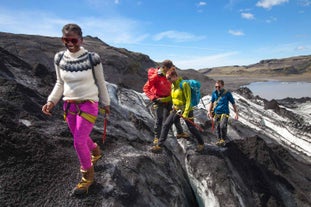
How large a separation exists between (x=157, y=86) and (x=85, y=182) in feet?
10.9

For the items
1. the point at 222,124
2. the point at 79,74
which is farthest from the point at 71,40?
the point at 222,124

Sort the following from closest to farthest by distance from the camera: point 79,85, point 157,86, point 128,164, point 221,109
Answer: point 79,85 → point 128,164 → point 157,86 → point 221,109

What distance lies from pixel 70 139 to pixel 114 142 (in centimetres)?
97

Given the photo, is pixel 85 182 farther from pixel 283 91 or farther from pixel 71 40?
pixel 283 91

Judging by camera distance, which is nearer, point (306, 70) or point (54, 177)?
point (54, 177)

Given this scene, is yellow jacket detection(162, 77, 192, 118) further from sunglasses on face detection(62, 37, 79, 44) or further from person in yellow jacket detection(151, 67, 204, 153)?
sunglasses on face detection(62, 37, 79, 44)

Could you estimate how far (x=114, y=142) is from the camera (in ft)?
20.5

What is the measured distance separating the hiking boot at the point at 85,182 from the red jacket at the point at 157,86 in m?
3.17

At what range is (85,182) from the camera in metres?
4.23

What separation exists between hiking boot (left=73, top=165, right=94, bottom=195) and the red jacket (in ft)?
10.4

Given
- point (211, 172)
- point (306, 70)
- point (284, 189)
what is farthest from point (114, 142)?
point (306, 70)

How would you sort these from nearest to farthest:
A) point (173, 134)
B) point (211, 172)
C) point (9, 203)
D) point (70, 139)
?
1. point (9, 203)
2. point (70, 139)
3. point (211, 172)
4. point (173, 134)

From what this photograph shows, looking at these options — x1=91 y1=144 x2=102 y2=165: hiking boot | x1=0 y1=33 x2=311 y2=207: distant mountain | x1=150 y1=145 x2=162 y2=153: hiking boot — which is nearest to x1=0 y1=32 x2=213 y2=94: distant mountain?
x1=0 y1=33 x2=311 y2=207: distant mountain

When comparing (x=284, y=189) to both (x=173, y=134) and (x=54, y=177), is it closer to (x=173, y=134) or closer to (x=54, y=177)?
(x=173, y=134)
